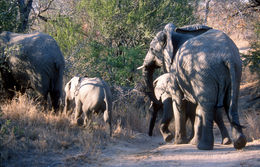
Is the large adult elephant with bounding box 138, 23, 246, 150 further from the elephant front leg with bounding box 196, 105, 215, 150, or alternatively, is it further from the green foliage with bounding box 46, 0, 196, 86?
the green foliage with bounding box 46, 0, 196, 86

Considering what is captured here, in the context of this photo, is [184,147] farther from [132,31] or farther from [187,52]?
[132,31]

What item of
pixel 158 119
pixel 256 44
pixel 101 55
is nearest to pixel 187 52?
pixel 158 119

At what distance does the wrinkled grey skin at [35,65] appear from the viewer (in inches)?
285

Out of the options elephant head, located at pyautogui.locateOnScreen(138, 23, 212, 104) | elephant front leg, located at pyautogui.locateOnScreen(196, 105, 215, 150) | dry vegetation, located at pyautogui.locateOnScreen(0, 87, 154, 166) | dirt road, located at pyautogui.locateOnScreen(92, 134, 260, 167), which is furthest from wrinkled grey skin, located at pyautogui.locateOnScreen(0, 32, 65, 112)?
elephant front leg, located at pyautogui.locateOnScreen(196, 105, 215, 150)

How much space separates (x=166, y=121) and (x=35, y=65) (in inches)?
123

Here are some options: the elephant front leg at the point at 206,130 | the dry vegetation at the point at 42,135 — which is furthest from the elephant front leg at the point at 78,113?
the elephant front leg at the point at 206,130

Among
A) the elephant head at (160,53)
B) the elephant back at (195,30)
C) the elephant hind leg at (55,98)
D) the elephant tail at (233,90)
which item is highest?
the elephant back at (195,30)

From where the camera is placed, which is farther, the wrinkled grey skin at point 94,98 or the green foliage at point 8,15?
the green foliage at point 8,15

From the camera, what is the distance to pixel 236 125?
5020 mm

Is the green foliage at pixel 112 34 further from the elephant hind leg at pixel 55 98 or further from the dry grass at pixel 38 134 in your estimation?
the dry grass at pixel 38 134

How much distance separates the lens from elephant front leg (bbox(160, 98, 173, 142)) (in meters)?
7.17

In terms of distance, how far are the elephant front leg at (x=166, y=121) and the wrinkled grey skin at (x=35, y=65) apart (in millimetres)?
2441

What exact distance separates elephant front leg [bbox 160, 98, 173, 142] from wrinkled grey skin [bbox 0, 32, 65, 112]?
244 cm

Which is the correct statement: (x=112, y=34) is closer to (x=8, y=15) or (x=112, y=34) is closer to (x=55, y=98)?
(x=8, y=15)
